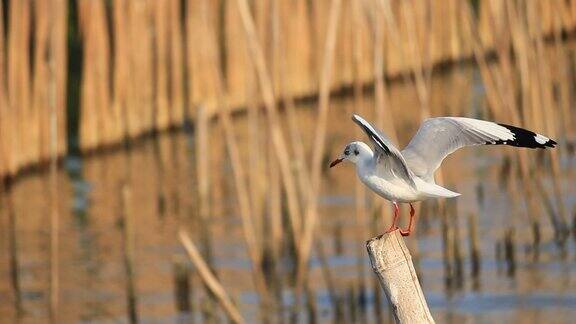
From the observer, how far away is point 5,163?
52.5 feet

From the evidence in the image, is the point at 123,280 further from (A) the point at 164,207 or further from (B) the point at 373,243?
(B) the point at 373,243

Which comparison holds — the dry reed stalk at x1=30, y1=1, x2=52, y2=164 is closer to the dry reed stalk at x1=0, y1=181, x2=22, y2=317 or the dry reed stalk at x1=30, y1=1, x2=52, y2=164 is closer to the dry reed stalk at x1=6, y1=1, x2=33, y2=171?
the dry reed stalk at x1=6, y1=1, x2=33, y2=171

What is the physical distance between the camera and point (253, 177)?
11.8 meters

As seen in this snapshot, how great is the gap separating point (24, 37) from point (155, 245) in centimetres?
283

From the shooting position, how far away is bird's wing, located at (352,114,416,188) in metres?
5.96

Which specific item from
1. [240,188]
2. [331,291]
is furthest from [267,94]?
[331,291]

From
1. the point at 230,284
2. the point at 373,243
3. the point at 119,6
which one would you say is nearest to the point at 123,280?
the point at 230,284

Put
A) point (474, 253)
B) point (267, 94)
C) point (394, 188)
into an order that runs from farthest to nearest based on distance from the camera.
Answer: point (474, 253), point (267, 94), point (394, 188)

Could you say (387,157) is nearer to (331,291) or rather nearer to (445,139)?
(445,139)

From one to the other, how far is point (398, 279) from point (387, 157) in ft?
2.38

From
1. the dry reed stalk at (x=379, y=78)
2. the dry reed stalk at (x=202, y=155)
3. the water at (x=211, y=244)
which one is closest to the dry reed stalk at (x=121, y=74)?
the water at (x=211, y=244)

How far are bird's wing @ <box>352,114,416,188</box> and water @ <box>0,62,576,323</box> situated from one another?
16.5 ft

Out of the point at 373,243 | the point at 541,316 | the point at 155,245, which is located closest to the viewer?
the point at 373,243

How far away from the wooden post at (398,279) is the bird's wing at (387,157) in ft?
1.24
